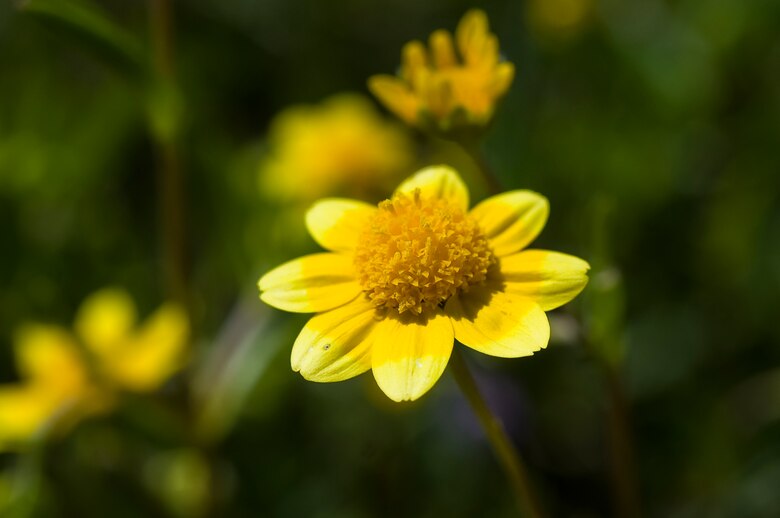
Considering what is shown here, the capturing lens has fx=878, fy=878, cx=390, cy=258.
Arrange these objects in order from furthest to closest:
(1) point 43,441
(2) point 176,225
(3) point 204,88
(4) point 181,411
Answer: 1. (3) point 204,88
2. (4) point 181,411
3. (2) point 176,225
4. (1) point 43,441

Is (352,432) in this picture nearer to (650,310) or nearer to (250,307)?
(250,307)

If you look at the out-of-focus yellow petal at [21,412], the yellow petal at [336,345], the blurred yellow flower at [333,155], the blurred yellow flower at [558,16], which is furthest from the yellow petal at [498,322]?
the blurred yellow flower at [558,16]

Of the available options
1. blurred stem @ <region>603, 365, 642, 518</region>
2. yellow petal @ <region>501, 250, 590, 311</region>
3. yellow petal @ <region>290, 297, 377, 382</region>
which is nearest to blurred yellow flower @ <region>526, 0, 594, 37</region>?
blurred stem @ <region>603, 365, 642, 518</region>

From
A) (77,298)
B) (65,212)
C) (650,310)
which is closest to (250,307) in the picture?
(77,298)

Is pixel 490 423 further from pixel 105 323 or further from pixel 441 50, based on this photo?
pixel 105 323

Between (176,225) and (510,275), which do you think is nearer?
(510,275)

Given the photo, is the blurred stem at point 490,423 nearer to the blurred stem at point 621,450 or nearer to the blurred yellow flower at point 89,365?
the blurred stem at point 621,450
